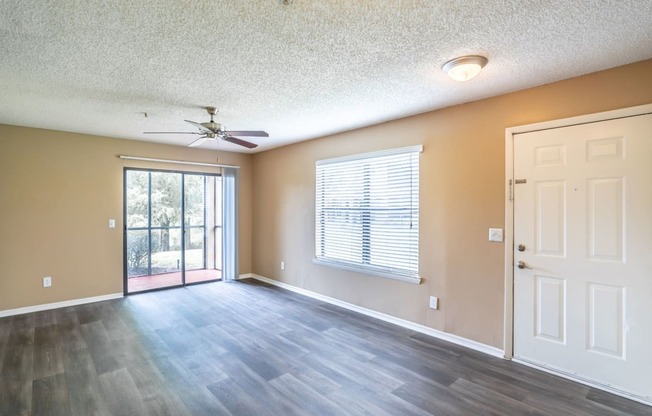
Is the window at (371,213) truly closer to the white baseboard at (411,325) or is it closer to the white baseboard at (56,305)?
the white baseboard at (411,325)

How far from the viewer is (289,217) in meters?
5.58

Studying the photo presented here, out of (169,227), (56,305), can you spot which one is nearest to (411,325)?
(169,227)

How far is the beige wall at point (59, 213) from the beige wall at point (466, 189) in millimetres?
3613

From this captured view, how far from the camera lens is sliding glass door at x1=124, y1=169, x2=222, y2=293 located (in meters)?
5.29

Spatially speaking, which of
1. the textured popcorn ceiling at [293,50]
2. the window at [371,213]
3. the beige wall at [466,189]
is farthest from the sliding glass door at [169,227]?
the beige wall at [466,189]

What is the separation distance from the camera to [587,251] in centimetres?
260

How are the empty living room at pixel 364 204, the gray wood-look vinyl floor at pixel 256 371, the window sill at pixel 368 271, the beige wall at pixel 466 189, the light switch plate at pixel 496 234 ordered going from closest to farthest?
the empty living room at pixel 364 204, the gray wood-look vinyl floor at pixel 256 371, the beige wall at pixel 466 189, the light switch plate at pixel 496 234, the window sill at pixel 368 271

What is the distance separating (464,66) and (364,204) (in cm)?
226

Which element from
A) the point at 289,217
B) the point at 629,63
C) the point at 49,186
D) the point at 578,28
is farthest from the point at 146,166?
the point at 629,63

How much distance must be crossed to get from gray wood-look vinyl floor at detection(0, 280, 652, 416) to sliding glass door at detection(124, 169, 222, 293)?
1.42m

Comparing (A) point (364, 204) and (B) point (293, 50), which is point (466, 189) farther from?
(B) point (293, 50)

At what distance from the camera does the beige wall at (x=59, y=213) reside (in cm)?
422

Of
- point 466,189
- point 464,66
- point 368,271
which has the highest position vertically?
point 464,66

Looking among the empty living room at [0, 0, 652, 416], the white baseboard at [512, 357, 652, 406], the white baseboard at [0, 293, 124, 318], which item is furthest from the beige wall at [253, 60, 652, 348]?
the white baseboard at [0, 293, 124, 318]
